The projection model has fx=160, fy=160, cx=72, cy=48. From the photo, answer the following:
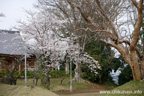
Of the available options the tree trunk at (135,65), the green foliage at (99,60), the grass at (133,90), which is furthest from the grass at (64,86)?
the tree trunk at (135,65)

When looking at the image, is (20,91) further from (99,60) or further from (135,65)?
(99,60)

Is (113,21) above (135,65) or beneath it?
above

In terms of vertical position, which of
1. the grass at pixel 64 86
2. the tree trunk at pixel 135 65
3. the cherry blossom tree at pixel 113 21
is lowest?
the grass at pixel 64 86

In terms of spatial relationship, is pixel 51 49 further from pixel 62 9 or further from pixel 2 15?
pixel 62 9

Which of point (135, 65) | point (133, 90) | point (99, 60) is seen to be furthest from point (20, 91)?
point (99, 60)

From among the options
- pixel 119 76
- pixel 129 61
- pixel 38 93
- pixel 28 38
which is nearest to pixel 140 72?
pixel 129 61

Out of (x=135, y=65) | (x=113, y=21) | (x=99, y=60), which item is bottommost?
(x=135, y=65)

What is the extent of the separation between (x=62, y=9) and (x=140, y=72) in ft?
32.1

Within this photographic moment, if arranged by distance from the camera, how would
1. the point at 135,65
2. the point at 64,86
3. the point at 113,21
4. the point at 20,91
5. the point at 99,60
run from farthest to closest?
the point at 99,60 → the point at 64,86 → the point at 113,21 → the point at 135,65 → the point at 20,91

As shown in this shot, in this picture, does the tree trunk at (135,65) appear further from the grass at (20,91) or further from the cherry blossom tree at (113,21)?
the grass at (20,91)

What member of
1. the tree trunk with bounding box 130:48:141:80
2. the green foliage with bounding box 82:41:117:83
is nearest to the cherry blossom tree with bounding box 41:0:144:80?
the tree trunk with bounding box 130:48:141:80

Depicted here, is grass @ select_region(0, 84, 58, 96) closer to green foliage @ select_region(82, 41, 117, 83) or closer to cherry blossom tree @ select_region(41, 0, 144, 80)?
cherry blossom tree @ select_region(41, 0, 144, 80)

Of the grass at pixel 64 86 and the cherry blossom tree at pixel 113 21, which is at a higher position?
the cherry blossom tree at pixel 113 21

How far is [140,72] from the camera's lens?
337 inches
